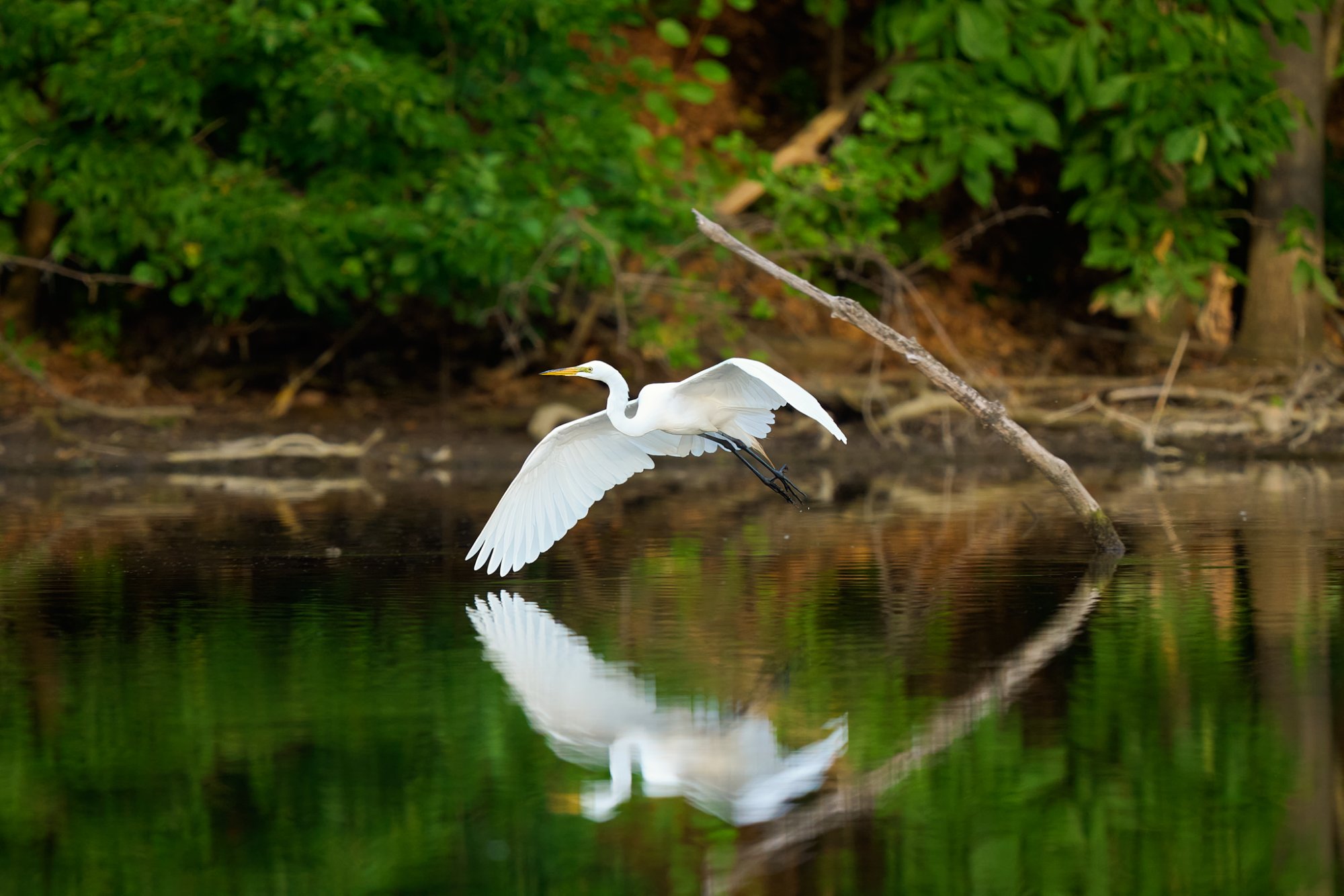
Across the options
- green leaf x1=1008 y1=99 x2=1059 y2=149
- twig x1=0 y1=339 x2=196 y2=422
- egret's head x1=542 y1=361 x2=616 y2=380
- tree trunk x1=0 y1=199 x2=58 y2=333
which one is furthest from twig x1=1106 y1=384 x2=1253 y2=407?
tree trunk x1=0 y1=199 x2=58 y2=333

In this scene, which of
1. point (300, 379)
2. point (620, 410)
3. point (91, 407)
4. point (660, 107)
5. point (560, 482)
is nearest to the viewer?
point (620, 410)

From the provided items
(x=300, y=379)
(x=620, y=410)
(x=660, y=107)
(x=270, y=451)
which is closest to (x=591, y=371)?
(x=620, y=410)

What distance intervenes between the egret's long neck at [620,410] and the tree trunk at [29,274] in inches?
402

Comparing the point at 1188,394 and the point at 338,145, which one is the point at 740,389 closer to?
the point at 338,145

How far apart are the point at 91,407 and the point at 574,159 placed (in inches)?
199

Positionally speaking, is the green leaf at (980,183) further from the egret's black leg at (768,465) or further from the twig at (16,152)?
the twig at (16,152)

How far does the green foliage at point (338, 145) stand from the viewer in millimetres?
14859

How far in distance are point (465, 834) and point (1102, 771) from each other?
183cm

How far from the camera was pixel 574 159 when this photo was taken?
51.8 feet

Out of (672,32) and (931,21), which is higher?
(931,21)

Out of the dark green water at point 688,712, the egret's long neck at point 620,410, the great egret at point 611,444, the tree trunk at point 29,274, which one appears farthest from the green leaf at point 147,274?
the egret's long neck at point 620,410

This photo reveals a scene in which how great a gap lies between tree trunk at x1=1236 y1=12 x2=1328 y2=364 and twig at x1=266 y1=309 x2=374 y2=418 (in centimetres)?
870

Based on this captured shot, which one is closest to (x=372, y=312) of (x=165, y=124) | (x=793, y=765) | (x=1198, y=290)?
(x=165, y=124)

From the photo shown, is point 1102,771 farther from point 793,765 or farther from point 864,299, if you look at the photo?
point 864,299
